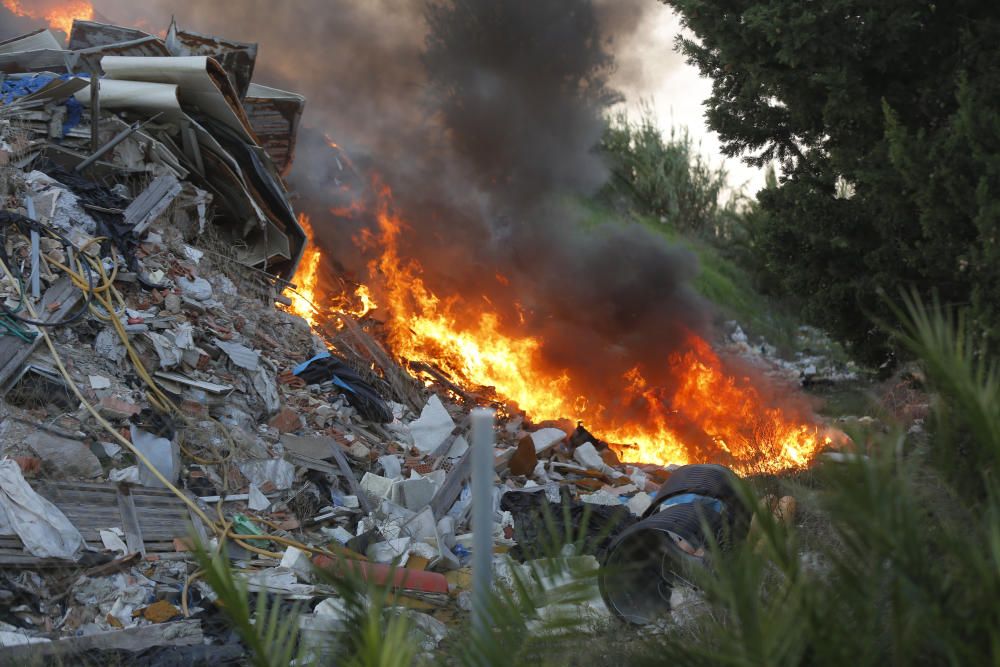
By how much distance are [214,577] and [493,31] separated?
12.6 meters

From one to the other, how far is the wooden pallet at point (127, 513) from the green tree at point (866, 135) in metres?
5.78

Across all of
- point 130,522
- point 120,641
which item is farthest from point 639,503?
point 120,641

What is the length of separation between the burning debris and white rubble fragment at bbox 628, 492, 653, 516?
0.08m

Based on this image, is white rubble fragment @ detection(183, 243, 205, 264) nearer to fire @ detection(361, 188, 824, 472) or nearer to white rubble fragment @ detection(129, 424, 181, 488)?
white rubble fragment @ detection(129, 424, 181, 488)

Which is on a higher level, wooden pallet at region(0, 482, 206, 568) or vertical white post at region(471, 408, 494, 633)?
wooden pallet at region(0, 482, 206, 568)

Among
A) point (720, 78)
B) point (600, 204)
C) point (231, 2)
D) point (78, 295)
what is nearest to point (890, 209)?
point (720, 78)

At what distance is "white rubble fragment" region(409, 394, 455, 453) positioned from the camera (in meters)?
8.11

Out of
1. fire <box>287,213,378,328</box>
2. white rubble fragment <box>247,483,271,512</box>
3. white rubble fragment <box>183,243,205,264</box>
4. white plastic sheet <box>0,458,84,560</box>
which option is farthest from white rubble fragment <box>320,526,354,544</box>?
fire <box>287,213,378,328</box>

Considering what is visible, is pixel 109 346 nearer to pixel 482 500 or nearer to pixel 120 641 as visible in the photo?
pixel 120 641

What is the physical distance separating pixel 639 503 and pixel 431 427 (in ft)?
6.61

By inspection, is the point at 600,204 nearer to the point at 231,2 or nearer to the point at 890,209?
the point at 231,2

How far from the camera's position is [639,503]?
759 centimetres

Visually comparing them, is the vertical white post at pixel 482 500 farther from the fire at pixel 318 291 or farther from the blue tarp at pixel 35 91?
the fire at pixel 318 291

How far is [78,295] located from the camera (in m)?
6.78
